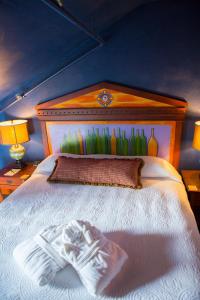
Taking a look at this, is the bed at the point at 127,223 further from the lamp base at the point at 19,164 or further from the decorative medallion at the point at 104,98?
the lamp base at the point at 19,164

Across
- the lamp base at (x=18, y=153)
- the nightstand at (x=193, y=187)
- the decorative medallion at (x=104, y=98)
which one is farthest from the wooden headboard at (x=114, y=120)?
the lamp base at (x=18, y=153)

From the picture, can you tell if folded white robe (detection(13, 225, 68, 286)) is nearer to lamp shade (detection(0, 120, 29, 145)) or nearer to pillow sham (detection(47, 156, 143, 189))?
pillow sham (detection(47, 156, 143, 189))

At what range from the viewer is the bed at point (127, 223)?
42.2 inches

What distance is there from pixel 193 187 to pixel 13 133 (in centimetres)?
186

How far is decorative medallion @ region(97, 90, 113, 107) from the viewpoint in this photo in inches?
88.3

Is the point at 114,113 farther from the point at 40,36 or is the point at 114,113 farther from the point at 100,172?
the point at 40,36

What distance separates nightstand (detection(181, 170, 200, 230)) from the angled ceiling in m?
1.55

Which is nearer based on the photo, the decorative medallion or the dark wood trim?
the dark wood trim

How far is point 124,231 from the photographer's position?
1.43 metres

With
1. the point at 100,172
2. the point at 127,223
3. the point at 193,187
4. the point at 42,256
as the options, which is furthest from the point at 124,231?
the point at 193,187

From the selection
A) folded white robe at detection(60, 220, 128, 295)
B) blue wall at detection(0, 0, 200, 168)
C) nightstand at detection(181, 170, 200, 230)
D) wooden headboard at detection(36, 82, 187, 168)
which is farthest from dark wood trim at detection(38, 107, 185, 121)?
folded white robe at detection(60, 220, 128, 295)

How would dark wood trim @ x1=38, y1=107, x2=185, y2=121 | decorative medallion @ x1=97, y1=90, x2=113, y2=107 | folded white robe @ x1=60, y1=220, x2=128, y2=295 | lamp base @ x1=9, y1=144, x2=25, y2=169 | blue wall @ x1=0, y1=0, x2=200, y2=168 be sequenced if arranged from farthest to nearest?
1. lamp base @ x1=9, y1=144, x2=25, y2=169
2. decorative medallion @ x1=97, y1=90, x2=113, y2=107
3. dark wood trim @ x1=38, y1=107, x2=185, y2=121
4. blue wall @ x1=0, y1=0, x2=200, y2=168
5. folded white robe @ x1=60, y1=220, x2=128, y2=295

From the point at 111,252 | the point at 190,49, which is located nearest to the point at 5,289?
the point at 111,252

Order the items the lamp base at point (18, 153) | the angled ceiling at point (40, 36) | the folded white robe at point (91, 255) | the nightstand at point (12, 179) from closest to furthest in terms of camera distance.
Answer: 1. the folded white robe at point (91, 255)
2. the angled ceiling at point (40, 36)
3. the nightstand at point (12, 179)
4. the lamp base at point (18, 153)
